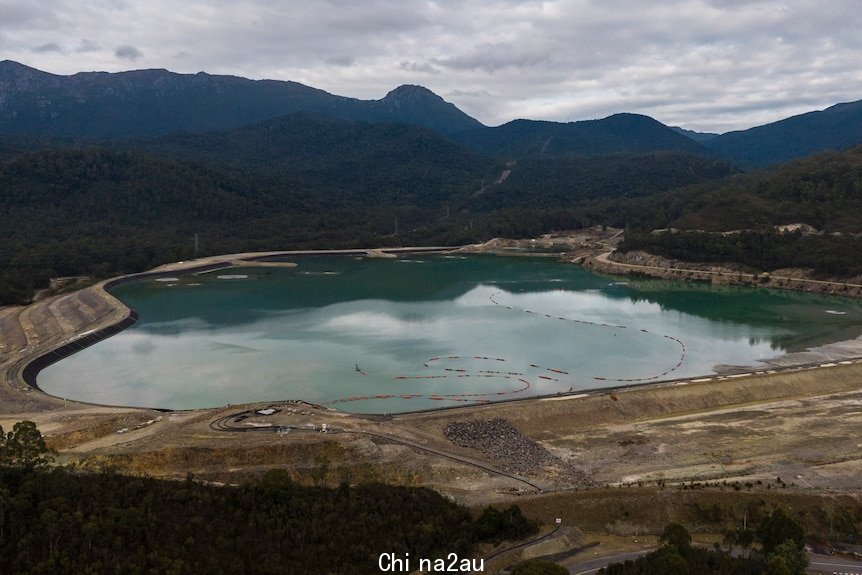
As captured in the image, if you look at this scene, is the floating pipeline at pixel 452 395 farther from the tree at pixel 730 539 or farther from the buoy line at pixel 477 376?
the tree at pixel 730 539

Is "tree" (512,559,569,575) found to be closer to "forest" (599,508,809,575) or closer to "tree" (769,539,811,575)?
"forest" (599,508,809,575)

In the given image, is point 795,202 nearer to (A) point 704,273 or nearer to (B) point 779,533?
(A) point 704,273

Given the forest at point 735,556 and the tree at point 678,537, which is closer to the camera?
the forest at point 735,556

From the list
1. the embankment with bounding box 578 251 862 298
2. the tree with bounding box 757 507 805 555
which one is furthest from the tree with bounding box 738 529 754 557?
the embankment with bounding box 578 251 862 298

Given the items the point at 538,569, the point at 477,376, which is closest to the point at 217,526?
the point at 538,569

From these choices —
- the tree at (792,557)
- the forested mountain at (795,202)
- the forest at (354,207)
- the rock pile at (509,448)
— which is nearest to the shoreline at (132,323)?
the rock pile at (509,448)

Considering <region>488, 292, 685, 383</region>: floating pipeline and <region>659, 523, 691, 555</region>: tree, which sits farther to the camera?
<region>488, 292, 685, 383</region>: floating pipeline

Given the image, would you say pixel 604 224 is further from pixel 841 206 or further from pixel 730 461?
pixel 730 461
